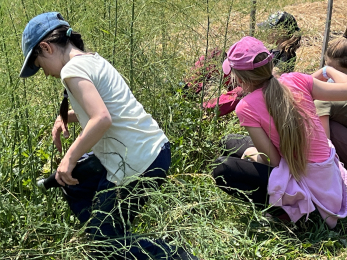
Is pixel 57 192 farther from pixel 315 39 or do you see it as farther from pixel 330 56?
pixel 315 39

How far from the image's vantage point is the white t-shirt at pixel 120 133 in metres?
1.79

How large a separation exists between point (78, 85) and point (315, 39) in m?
5.09

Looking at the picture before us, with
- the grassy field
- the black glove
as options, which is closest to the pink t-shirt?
the grassy field

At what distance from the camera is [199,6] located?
2.91m

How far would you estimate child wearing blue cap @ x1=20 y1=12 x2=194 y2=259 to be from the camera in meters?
1.66

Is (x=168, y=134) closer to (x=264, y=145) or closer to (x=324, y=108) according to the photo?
(x=264, y=145)

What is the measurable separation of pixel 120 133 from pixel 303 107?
1.07 meters

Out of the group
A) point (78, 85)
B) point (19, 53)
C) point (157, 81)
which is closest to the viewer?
point (78, 85)

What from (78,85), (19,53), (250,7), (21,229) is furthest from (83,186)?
(250,7)

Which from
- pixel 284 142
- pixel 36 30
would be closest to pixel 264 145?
pixel 284 142

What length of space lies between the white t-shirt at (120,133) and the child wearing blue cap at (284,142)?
0.58 m

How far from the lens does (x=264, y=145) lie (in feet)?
7.61

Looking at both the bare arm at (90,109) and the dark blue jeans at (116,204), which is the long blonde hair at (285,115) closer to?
the dark blue jeans at (116,204)

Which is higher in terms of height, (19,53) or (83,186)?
(19,53)
